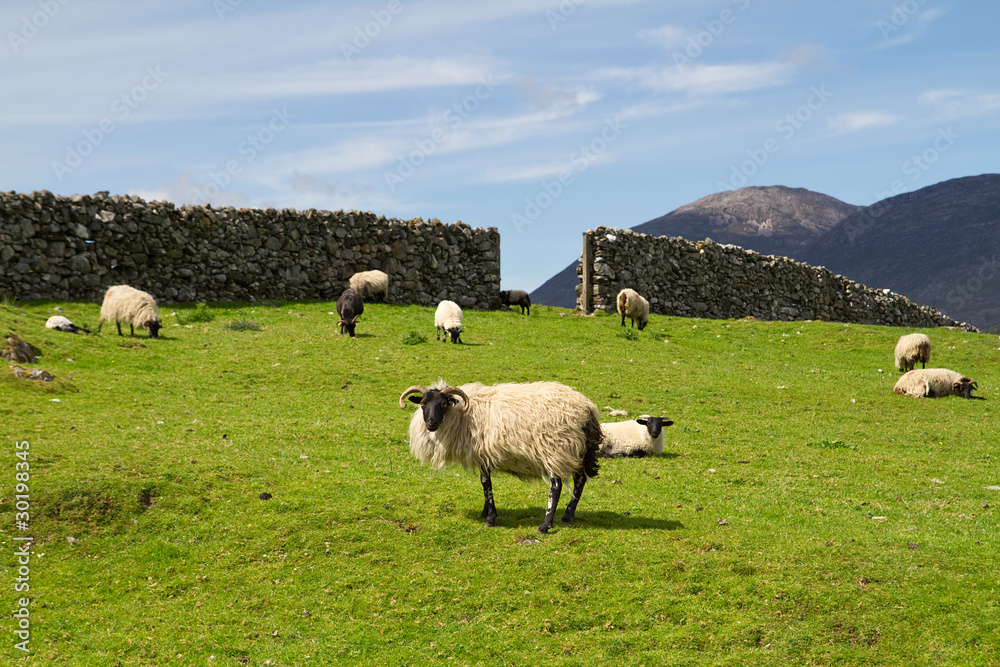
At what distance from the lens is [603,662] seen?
7965mm

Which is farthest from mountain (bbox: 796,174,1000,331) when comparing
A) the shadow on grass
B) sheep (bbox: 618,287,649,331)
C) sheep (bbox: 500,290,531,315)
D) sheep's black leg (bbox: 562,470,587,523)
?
sheep's black leg (bbox: 562,470,587,523)

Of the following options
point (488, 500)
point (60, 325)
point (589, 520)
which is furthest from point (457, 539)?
point (60, 325)

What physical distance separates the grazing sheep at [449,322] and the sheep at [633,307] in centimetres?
829

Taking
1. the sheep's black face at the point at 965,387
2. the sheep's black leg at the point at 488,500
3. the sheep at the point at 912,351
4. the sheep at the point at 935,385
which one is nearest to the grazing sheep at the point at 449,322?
the sheep at the point at 935,385

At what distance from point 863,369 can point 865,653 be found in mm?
20934

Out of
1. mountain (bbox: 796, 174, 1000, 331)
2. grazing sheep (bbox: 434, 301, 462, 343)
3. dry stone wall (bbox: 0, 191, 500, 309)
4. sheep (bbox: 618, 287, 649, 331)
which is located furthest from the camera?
mountain (bbox: 796, 174, 1000, 331)

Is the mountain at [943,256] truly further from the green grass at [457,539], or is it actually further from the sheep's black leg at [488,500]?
the sheep's black leg at [488,500]

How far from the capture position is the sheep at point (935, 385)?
22188 mm

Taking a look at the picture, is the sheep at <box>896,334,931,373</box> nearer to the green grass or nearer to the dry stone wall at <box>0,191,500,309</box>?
the green grass

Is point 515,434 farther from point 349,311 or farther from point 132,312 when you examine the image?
point 132,312

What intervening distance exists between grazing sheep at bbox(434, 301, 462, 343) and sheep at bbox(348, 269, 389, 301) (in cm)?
670

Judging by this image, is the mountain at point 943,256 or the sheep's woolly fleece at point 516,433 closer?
the sheep's woolly fleece at point 516,433

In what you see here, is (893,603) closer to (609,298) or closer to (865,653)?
(865,653)

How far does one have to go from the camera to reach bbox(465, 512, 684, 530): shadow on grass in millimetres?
10906
